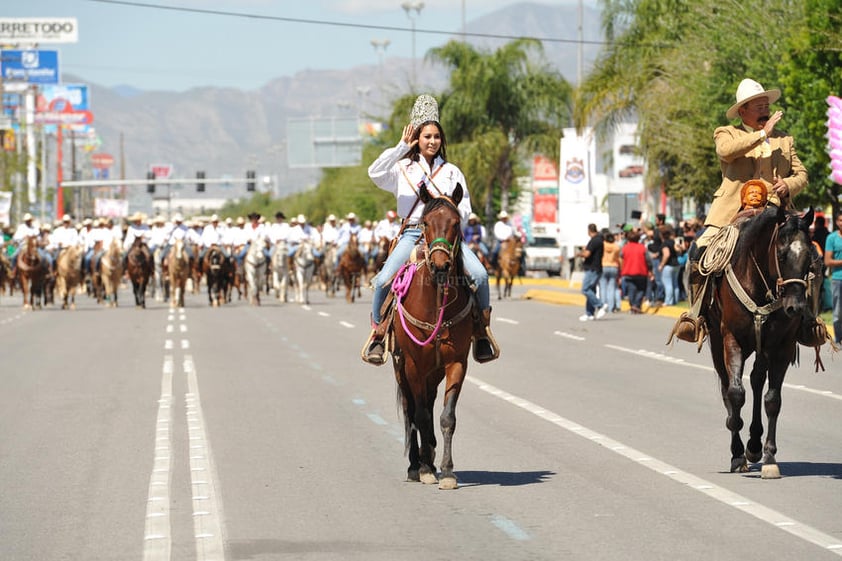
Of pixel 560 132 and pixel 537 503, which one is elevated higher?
pixel 560 132

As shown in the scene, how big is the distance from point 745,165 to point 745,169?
0.10 feet

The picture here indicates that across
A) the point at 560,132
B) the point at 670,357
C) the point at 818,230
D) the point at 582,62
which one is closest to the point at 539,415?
the point at 670,357

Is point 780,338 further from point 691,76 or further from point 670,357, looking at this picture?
point 691,76

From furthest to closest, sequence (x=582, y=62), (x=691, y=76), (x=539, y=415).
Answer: (x=582, y=62)
(x=691, y=76)
(x=539, y=415)

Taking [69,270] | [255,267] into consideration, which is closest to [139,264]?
[69,270]

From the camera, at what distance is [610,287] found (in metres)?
36.5

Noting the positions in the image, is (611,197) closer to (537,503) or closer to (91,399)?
(91,399)

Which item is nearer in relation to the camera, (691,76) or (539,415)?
(539,415)

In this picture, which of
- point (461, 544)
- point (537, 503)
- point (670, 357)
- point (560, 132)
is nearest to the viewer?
point (461, 544)

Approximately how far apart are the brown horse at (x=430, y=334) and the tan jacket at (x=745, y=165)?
2.20 metres

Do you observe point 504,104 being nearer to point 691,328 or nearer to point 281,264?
point 281,264

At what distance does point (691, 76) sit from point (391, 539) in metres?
35.1

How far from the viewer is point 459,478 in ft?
37.3

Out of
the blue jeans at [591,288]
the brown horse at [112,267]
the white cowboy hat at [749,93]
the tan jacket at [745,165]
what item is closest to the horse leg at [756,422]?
the tan jacket at [745,165]
